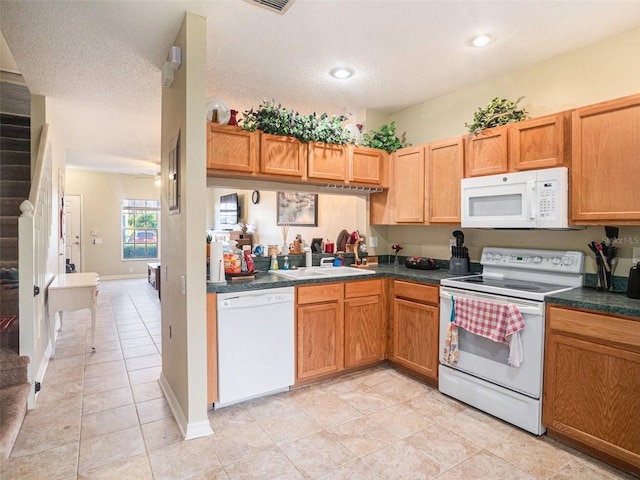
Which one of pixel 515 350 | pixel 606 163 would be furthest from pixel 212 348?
pixel 606 163

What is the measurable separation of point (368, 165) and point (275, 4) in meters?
1.80

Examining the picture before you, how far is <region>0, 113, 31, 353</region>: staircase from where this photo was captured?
3.24 meters

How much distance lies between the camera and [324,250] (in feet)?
12.7

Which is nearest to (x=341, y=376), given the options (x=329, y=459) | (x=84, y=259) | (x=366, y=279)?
(x=366, y=279)

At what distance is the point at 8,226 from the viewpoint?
12.1 ft

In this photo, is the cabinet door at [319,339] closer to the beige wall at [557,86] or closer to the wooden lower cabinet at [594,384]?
the wooden lower cabinet at [594,384]

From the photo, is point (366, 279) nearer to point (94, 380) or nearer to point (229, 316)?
→ point (229, 316)

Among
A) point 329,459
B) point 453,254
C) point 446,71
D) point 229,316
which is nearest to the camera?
point 329,459

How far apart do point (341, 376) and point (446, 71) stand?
9.22 feet

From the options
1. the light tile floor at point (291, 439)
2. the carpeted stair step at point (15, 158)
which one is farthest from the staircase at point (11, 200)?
the light tile floor at point (291, 439)

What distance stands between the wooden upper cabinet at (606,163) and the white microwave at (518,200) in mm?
85

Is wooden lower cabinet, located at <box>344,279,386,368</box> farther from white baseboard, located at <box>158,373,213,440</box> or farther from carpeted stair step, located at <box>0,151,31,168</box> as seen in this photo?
carpeted stair step, located at <box>0,151,31,168</box>

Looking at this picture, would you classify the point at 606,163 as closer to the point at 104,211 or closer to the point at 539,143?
the point at 539,143

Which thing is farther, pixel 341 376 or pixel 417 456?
pixel 341 376
